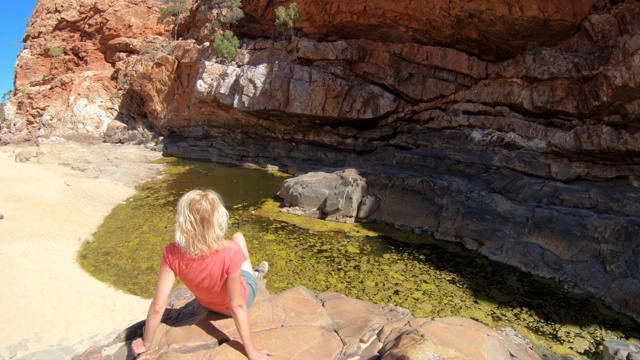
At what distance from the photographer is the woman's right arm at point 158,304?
11.3 ft

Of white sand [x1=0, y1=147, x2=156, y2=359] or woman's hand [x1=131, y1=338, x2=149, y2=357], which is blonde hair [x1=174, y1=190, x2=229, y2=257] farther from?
white sand [x1=0, y1=147, x2=156, y2=359]

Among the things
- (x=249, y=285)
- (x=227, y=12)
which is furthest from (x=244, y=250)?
(x=227, y=12)

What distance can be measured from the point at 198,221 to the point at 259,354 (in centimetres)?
132

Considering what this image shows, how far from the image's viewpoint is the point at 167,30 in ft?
105

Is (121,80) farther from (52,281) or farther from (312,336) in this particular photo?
(312,336)

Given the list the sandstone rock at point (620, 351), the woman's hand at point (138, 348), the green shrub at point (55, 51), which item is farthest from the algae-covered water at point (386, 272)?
the green shrub at point (55, 51)

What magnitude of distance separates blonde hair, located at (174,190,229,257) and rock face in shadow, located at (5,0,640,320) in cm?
925

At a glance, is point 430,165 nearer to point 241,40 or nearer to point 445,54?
point 445,54

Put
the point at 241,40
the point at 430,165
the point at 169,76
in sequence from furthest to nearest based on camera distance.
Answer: the point at 169,76
the point at 241,40
the point at 430,165

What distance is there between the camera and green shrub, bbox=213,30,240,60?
22.8 m

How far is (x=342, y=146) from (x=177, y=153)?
11688mm

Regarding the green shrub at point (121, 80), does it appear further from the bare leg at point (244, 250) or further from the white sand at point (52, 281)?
the bare leg at point (244, 250)

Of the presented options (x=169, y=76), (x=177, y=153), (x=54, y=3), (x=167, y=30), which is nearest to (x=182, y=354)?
(x=177, y=153)

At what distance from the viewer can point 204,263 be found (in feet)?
11.1
